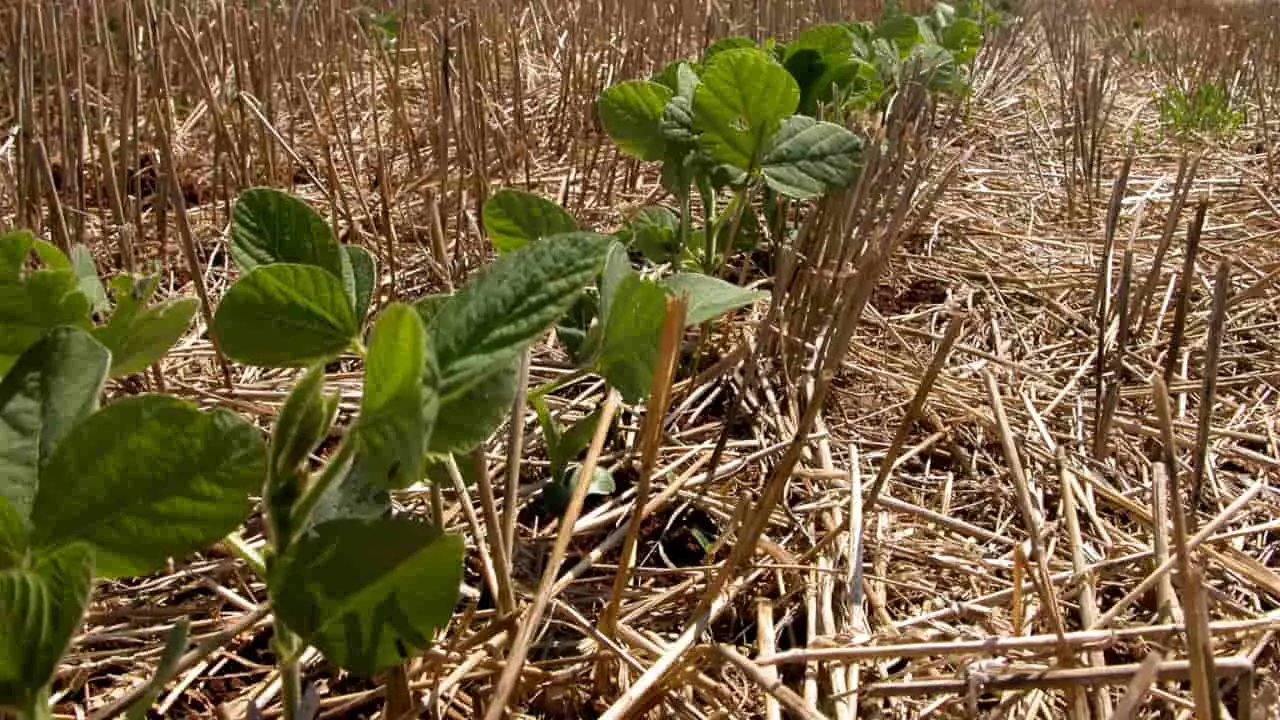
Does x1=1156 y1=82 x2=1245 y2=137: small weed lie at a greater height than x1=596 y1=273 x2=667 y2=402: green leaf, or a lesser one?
lesser

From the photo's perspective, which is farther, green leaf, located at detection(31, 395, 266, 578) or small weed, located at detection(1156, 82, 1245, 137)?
small weed, located at detection(1156, 82, 1245, 137)

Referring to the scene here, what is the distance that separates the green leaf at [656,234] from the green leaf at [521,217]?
34 centimetres

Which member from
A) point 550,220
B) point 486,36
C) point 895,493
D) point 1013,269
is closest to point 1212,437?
point 895,493

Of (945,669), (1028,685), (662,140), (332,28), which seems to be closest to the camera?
(1028,685)

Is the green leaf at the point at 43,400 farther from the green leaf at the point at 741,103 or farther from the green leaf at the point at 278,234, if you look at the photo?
the green leaf at the point at 741,103

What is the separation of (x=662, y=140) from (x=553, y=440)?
406 millimetres

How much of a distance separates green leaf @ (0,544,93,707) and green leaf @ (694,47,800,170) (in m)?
0.73

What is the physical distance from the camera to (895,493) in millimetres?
900

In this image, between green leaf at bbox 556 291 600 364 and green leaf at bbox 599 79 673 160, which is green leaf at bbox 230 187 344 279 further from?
green leaf at bbox 599 79 673 160

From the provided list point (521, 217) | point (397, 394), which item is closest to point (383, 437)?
point (397, 394)

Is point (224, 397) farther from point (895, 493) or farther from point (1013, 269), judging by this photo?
point (1013, 269)

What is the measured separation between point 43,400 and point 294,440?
0.41 ft

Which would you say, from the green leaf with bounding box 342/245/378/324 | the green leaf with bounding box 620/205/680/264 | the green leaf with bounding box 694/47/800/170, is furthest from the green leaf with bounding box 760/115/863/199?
the green leaf with bounding box 342/245/378/324

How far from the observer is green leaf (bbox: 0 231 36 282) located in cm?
46
